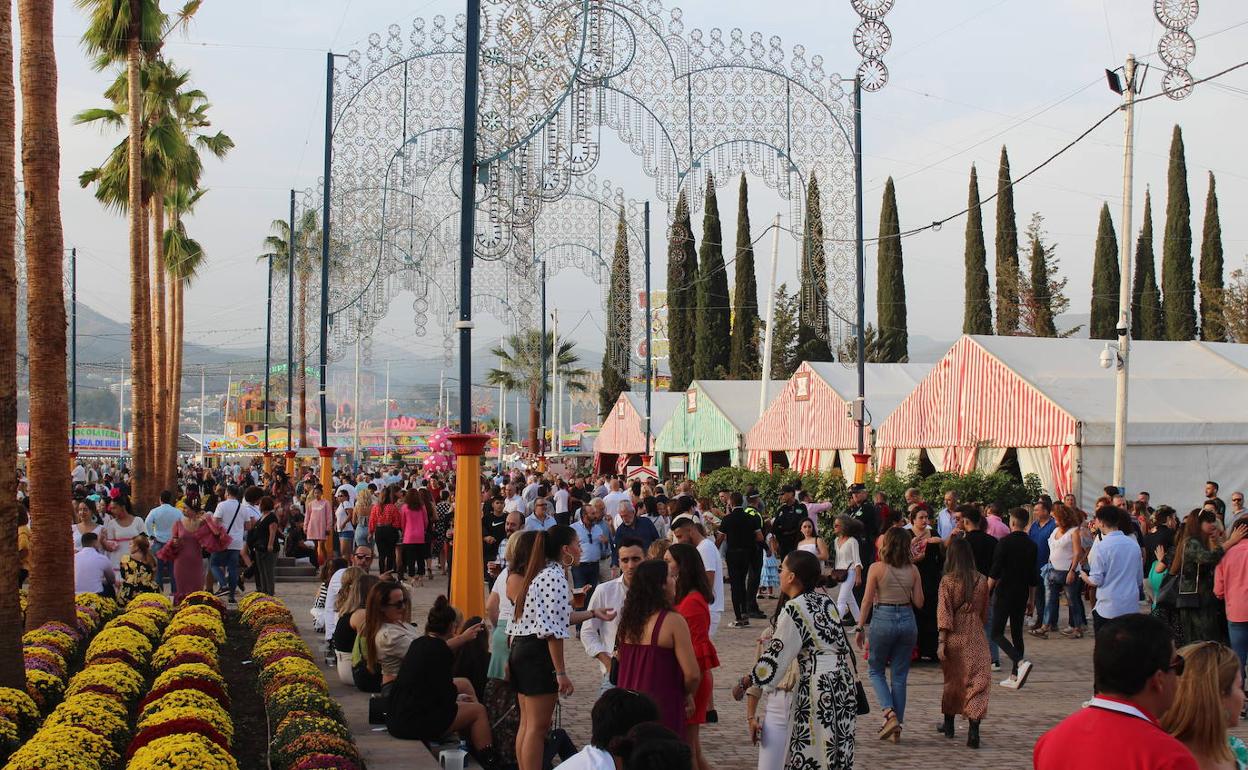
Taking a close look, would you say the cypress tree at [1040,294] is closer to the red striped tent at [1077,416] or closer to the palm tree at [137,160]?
the red striped tent at [1077,416]

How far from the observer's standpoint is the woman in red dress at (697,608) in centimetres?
759

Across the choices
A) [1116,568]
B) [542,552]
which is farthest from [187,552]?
[1116,568]

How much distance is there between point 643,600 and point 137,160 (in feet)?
75.2

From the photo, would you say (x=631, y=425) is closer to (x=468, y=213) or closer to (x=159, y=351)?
(x=159, y=351)

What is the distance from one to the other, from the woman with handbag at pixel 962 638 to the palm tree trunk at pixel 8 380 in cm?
732

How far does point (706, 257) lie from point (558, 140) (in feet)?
126

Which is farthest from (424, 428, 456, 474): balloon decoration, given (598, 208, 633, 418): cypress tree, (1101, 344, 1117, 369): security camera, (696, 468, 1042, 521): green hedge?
(1101, 344, 1117, 369): security camera

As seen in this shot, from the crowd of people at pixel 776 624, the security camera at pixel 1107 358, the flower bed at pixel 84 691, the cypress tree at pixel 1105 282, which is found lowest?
the flower bed at pixel 84 691

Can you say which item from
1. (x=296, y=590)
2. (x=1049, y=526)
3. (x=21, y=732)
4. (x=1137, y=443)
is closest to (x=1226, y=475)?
(x=1137, y=443)

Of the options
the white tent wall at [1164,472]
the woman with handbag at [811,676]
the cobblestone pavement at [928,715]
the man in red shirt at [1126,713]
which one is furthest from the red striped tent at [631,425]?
the man in red shirt at [1126,713]

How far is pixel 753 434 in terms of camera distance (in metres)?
38.0

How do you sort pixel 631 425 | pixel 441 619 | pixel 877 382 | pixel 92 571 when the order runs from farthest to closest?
pixel 631 425 < pixel 877 382 < pixel 92 571 < pixel 441 619

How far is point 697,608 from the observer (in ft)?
26.0

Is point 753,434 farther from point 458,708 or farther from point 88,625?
point 458,708
